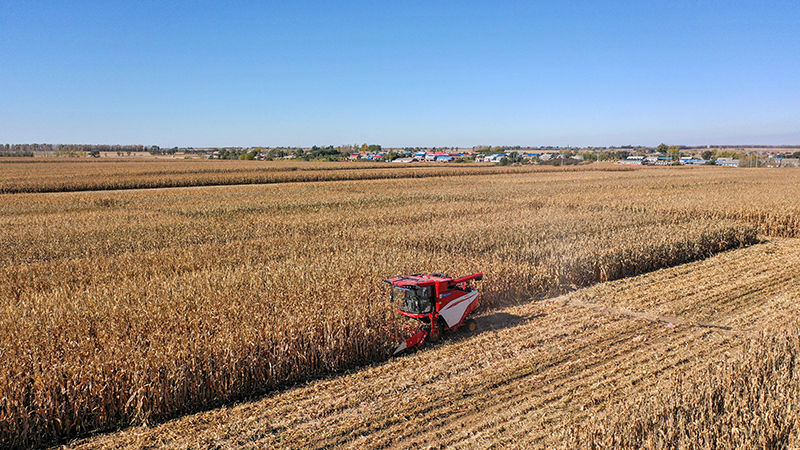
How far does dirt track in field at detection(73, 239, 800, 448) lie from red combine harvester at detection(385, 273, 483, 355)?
277 mm

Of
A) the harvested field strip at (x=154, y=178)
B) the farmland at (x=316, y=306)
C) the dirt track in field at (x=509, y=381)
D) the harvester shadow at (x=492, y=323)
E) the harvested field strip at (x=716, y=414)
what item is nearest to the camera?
the harvested field strip at (x=716, y=414)

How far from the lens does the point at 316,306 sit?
26.7 feet

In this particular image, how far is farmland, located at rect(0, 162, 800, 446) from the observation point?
19.8ft

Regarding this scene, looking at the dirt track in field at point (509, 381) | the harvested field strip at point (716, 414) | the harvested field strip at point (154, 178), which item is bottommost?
the dirt track in field at point (509, 381)

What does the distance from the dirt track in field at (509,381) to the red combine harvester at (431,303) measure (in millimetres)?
277

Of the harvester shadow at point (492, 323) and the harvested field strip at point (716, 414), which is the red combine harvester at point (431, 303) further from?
the harvested field strip at point (716, 414)

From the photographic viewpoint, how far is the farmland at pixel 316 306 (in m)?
6.05

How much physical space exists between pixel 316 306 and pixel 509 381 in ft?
10.3

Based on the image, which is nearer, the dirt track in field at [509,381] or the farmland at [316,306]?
the dirt track in field at [509,381]

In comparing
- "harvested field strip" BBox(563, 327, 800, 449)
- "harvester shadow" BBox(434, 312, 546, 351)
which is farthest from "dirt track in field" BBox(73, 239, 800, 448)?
"harvested field strip" BBox(563, 327, 800, 449)

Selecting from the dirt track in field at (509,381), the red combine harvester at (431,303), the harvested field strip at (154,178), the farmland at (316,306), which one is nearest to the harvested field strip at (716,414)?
the dirt track in field at (509,381)

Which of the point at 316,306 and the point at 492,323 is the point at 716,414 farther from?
the point at 316,306

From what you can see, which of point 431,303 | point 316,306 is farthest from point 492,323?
point 316,306

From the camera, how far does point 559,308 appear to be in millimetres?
10133
